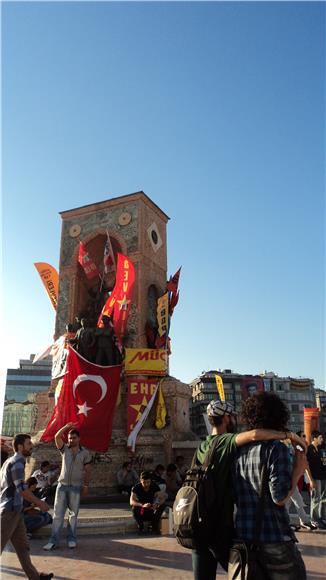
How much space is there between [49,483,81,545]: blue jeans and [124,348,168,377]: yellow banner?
7951 mm

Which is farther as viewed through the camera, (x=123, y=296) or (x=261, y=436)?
(x=123, y=296)

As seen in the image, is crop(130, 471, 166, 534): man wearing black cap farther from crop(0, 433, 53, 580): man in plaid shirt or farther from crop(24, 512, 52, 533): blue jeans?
crop(0, 433, 53, 580): man in plaid shirt

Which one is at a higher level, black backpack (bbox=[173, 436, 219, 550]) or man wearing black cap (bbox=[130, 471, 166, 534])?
black backpack (bbox=[173, 436, 219, 550])

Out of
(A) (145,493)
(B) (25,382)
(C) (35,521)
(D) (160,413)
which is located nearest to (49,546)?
(C) (35,521)

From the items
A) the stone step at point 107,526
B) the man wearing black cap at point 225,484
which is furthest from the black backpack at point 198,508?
the stone step at point 107,526

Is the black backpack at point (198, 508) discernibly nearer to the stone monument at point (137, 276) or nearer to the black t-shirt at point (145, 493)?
the black t-shirt at point (145, 493)

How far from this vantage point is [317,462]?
7.59 m

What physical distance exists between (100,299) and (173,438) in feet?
22.0

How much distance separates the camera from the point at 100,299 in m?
18.1

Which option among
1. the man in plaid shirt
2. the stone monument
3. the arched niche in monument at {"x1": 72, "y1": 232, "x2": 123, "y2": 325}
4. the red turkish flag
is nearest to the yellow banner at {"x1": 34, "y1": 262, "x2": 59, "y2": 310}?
the stone monument

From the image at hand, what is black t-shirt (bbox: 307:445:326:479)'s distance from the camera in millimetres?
7523

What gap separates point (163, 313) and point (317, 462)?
31.9 feet

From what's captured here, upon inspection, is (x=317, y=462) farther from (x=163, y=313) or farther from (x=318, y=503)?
(x=163, y=313)

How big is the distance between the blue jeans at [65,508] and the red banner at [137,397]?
7.20 m
